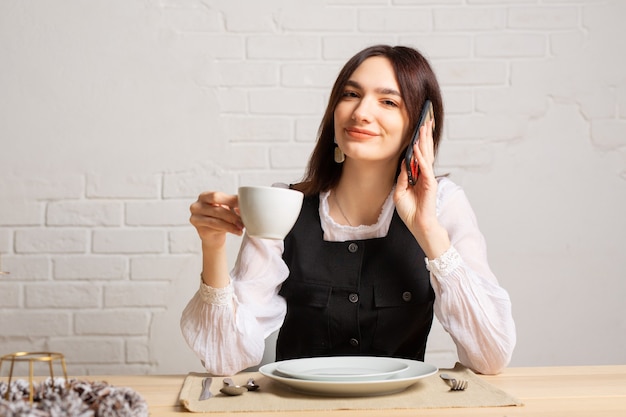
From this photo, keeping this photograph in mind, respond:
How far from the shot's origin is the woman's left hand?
1566 mm

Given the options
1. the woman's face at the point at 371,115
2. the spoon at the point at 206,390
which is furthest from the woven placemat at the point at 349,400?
the woman's face at the point at 371,115

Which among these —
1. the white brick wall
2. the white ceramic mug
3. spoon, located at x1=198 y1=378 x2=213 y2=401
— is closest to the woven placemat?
spoon, located at x1=198 y1=378 x2=213 y2=401

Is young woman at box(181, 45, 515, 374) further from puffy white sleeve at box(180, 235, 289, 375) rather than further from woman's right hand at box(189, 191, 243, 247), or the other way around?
woman's right hand at box(189, 191, 243, 247)

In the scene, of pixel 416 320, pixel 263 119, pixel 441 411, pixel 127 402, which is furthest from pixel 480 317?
pixel 263 119

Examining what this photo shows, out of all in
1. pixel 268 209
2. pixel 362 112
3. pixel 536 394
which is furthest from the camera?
pixel 362 112

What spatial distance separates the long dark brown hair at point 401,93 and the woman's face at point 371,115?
2cm

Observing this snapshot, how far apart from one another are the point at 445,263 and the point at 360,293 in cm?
28

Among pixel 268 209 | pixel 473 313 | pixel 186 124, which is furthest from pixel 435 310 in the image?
pixel 186 124

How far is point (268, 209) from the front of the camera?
1.06m

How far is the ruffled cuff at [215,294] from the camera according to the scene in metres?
1.54

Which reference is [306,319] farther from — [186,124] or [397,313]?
[186,124]

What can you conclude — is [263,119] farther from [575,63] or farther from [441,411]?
[441,411]

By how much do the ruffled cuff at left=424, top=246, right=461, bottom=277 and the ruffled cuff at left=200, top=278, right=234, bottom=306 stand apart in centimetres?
41

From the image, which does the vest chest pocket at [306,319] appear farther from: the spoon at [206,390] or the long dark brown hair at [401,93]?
the spoon at [206,390]
